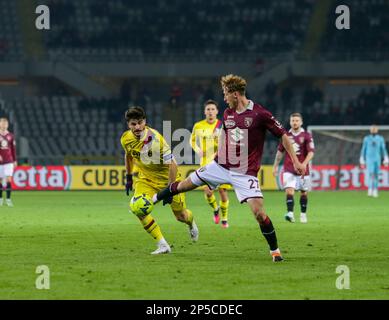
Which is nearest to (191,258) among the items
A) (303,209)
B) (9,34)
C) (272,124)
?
(272,124)

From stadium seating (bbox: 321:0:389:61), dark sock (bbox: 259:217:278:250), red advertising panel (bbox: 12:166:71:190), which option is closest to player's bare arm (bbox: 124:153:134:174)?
dark sock (bbox: 259:217:278:250)

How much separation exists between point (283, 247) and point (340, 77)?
31572 mm

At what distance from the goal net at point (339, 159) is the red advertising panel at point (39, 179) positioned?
894 centimetres

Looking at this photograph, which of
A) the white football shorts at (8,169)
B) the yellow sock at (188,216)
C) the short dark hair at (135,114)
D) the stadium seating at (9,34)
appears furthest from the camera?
the stadium seating at (9,34)

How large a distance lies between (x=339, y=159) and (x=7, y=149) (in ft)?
43.4

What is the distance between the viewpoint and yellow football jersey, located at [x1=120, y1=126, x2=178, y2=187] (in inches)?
460

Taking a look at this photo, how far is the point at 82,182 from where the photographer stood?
32125 mm

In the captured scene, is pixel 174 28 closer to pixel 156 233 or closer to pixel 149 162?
pixel 149 162

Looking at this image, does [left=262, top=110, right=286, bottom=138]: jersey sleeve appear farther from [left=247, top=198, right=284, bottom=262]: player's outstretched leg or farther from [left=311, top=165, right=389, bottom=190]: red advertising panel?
[left=311, top=165, right=389, bottom=190]: red advertising panel

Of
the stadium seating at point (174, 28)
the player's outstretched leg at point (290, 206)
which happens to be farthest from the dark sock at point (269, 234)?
the stadium seating at point (174, 28)

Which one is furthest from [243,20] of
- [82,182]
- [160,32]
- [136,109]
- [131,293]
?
[131,293]

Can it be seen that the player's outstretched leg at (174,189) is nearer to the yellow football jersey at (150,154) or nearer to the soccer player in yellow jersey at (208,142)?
the yellow football jersey at (150,154)

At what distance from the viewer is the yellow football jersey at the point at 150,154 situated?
38.3 feet

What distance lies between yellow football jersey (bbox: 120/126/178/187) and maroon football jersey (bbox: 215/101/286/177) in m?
1.16
